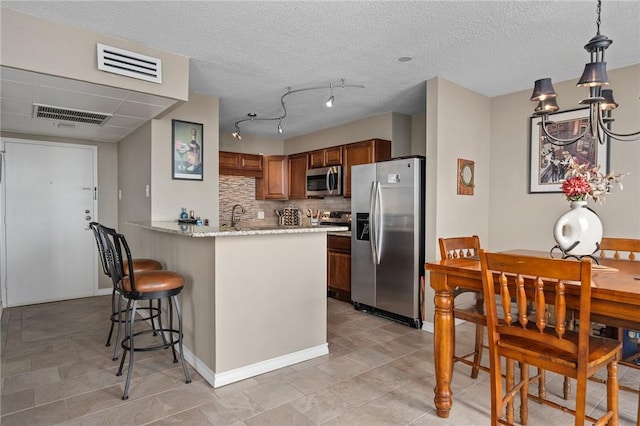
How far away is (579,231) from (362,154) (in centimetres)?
317

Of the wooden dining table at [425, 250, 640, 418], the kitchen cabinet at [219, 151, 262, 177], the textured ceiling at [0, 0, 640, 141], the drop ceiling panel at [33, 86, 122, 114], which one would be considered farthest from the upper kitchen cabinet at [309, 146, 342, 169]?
the wooden dining table at [425, 250, 640, 418]

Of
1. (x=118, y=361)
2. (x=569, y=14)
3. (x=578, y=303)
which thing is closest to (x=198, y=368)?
(x=118, y=361)

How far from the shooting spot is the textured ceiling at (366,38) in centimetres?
234

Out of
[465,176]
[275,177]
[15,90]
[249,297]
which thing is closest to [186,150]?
[15,90]

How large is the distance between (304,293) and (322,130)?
3564 millimetres

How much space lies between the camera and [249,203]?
6574mm

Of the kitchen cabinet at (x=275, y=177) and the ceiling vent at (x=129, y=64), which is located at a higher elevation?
the ceiling vent at (x=129, y=64)

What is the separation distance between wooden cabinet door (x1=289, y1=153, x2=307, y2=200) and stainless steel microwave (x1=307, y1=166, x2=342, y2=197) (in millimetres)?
218

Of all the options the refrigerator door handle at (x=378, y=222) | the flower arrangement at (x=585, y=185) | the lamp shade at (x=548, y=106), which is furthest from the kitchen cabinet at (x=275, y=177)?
the flower arrangement at (x=585, y=185)

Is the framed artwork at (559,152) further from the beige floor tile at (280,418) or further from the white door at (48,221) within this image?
the white door at (48,221)

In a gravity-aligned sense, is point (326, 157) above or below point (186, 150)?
above

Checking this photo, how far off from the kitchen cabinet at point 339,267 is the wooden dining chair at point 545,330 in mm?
2902

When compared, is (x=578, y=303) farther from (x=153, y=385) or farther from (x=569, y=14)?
(x=153, y=385)

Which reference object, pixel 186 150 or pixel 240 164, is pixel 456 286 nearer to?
pixel 186 150
